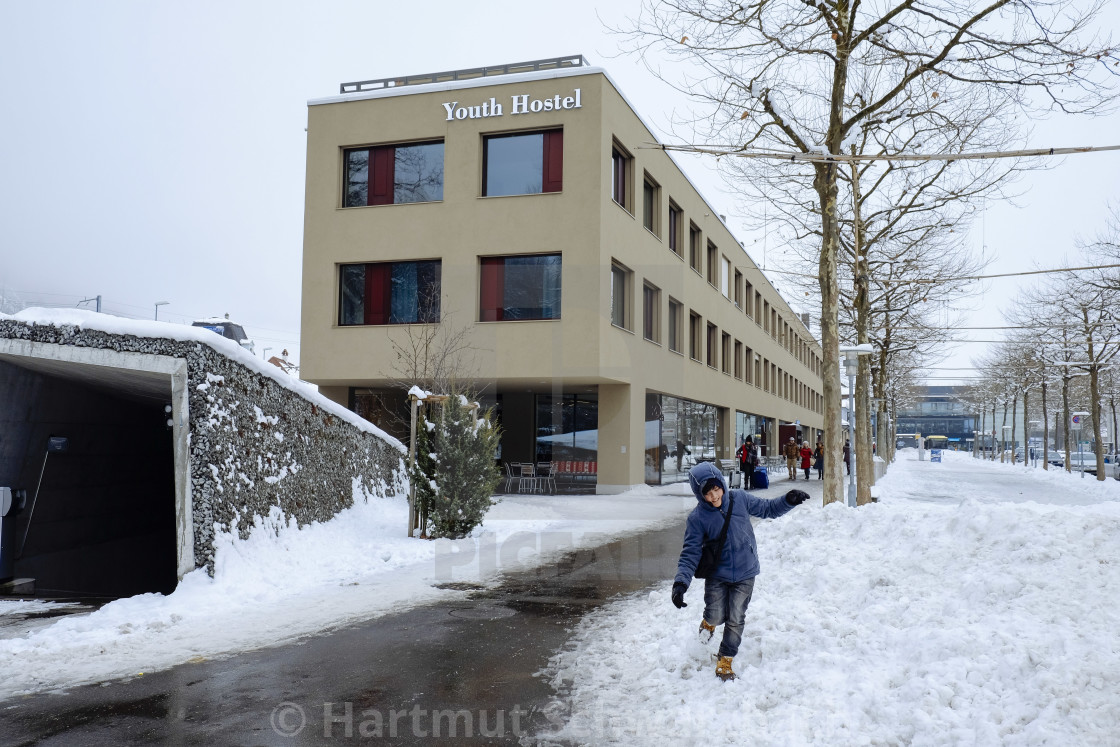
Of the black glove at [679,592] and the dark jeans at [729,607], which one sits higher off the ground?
the black glove at [679,592]

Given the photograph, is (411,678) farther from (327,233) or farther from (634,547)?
(327,233)

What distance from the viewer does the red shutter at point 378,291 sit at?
2397 cm

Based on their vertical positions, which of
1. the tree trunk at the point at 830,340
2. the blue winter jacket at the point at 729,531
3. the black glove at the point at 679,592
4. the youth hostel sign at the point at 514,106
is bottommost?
the black glove at the point at 679,592

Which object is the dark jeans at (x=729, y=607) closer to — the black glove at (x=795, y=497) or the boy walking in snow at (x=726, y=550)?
the boy walking in snow at (x=726, y=550)

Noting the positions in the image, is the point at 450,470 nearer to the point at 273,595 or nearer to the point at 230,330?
the point at 273,595

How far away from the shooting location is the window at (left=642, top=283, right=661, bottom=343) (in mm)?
26389

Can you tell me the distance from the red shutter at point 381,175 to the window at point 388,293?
198cm

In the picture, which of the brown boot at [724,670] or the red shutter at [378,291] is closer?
the brown boot at [724,670]

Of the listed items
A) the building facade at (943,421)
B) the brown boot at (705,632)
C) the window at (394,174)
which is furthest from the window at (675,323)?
the building facade at (943,421)

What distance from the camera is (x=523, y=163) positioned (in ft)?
76.3

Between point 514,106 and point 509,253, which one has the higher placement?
point 514,106

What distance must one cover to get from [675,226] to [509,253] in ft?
31.4

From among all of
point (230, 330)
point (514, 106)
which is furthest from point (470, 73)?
point (230, 330)

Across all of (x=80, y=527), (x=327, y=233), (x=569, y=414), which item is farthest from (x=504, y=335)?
(x=80, y=527)
